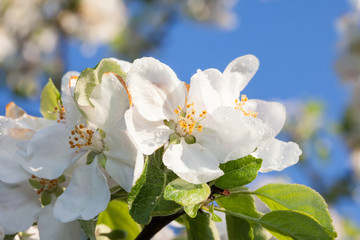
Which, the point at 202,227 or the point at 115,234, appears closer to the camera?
the point at 202,227

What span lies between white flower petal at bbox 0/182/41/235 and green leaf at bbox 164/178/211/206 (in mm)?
287

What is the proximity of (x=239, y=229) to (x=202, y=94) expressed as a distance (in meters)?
0.24

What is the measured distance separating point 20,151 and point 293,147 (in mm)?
455

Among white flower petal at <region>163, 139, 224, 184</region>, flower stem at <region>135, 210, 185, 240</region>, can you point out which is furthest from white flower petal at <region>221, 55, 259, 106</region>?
flower stem at <region>135, 210, 185, 240</region>

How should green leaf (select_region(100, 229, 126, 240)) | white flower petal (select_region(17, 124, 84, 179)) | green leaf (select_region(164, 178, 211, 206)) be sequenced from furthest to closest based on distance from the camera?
green leaf (select_region(100, 229, 126, 240))
white flower petal (select_region(17, 124, 84, 179))
green leaf (select_region(164, 178, 211, 206))

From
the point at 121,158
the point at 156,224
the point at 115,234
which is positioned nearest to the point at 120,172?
the point at 121,158

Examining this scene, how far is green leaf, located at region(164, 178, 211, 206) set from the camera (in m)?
0.69

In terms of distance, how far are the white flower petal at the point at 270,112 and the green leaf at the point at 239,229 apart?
0.54 ft

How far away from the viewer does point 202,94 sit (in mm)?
780

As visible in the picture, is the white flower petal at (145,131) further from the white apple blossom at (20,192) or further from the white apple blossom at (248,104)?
the white apple blossom at (20,192)

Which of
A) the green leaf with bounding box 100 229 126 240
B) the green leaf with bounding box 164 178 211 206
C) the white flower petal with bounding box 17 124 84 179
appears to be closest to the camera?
the green leaf with bounding box 164 178 211 206

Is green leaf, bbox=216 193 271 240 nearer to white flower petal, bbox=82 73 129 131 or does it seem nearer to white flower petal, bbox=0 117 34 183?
white flower petal, bbox=82 73 129 131

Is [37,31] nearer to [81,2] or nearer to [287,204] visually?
[81,2]

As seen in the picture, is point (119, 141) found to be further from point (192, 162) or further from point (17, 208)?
point (17, 208)
